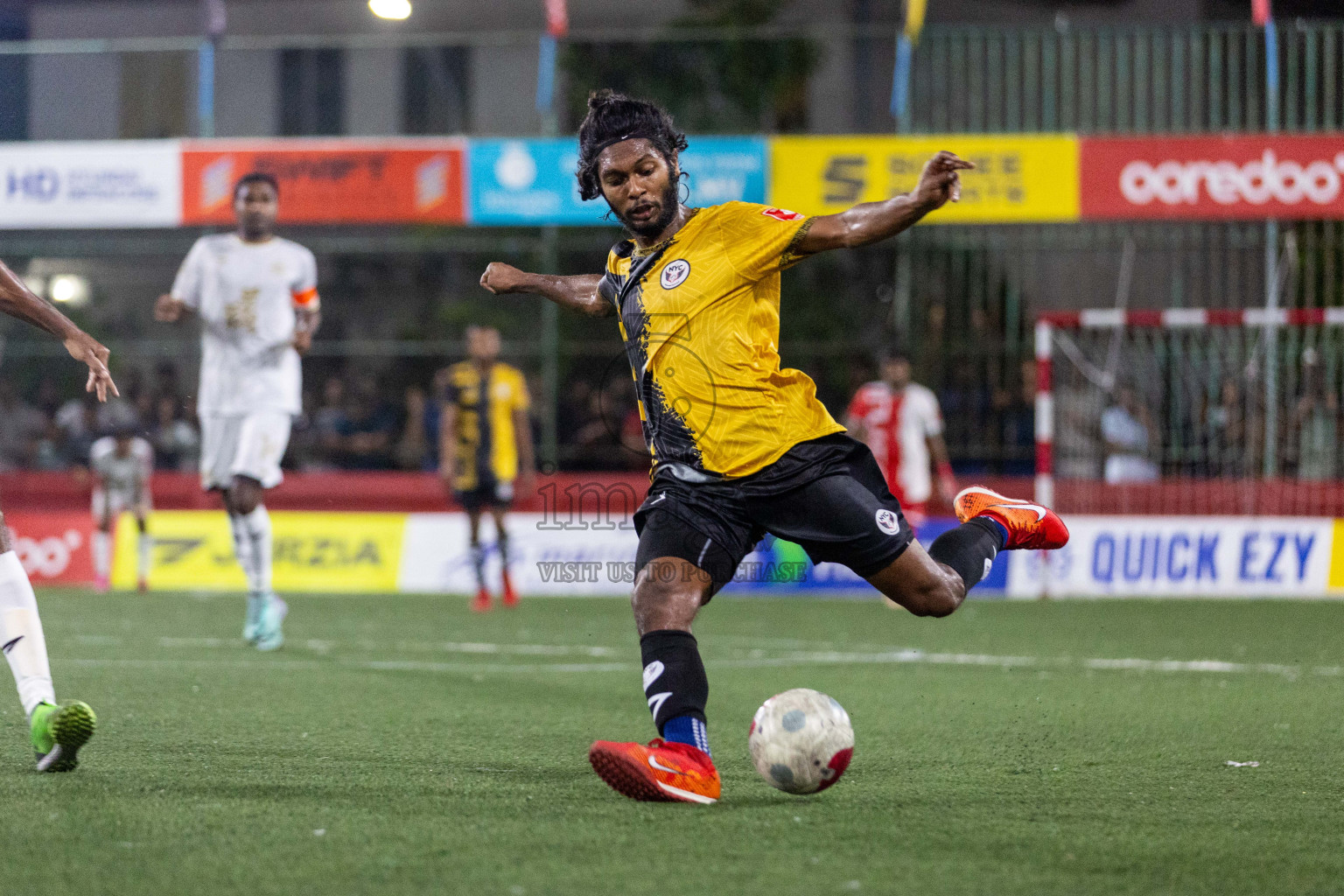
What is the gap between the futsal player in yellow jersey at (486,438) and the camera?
42.5 feet

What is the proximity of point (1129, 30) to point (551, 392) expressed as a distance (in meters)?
6.87

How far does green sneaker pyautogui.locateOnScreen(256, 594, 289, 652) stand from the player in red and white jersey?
578 cm

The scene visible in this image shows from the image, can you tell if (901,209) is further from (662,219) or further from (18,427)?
(18,427)

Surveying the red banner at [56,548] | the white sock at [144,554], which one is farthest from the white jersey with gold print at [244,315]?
the red banner at [56,548]

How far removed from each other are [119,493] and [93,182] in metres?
3.38

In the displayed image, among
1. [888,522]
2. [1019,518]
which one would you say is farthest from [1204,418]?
[888,522]

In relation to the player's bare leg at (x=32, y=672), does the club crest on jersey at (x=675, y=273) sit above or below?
above

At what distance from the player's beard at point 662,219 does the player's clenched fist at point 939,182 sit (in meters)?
0.81

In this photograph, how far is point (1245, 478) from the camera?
575 inches

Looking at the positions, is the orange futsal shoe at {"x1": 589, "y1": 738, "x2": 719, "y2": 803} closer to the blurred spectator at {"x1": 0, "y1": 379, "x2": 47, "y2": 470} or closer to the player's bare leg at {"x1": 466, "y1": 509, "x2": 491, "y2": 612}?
the player's bare leg at {"x1": 466, "y1": 509, "x2": 491, "y2": 612}

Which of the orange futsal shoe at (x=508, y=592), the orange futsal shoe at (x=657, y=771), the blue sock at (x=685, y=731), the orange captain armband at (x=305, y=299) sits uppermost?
the orange captain armband at (x=305, y=299)

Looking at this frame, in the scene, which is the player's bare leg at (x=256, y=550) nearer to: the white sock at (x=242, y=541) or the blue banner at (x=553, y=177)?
the white sock at (x=242, y=541)

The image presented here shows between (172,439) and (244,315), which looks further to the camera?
(172,439)

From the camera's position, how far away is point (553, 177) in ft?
50.9
